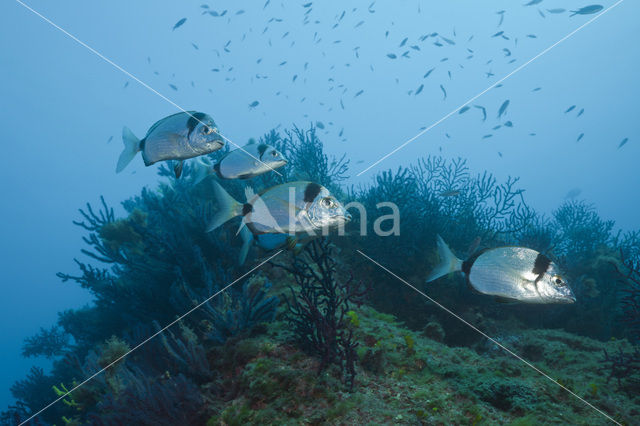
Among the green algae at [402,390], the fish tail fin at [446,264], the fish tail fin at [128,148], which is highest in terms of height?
the fish tail fin at [128,148]

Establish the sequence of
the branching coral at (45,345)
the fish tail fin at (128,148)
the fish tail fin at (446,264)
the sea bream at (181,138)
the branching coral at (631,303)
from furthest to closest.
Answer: the branching coral at (45,345), the branching coral at (631,303), the fish tail fin at (128,148), the sea bream at (181,138), the fish tail fin at (446,264)

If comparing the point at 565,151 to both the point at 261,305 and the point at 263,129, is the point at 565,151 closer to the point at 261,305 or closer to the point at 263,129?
the point at 263,129

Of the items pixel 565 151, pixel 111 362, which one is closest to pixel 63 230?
pixel 111 362

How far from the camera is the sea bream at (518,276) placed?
2420 millimetres


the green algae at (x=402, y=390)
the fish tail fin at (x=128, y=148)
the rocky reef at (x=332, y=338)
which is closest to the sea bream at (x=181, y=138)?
the fish tail fin at (x=128, y=148)

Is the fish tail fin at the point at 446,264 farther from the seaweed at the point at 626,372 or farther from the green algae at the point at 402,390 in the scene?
the seaweed at the point at 626,372

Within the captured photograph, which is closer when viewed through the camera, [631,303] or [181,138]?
[181,138]

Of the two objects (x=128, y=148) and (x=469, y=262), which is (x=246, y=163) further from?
(x=469, y=262)

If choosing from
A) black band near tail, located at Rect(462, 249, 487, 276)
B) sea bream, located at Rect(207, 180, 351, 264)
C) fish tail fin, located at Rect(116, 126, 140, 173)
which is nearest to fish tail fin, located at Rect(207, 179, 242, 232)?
sea bream, located at Rect(207, 180, 351, 264)

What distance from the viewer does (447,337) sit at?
6.59 m

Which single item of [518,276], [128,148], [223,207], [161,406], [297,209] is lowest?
[518,276]

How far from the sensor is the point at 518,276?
2.47m

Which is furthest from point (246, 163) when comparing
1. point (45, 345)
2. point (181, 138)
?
point (45, 345)

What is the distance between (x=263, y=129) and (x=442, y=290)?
121 m
